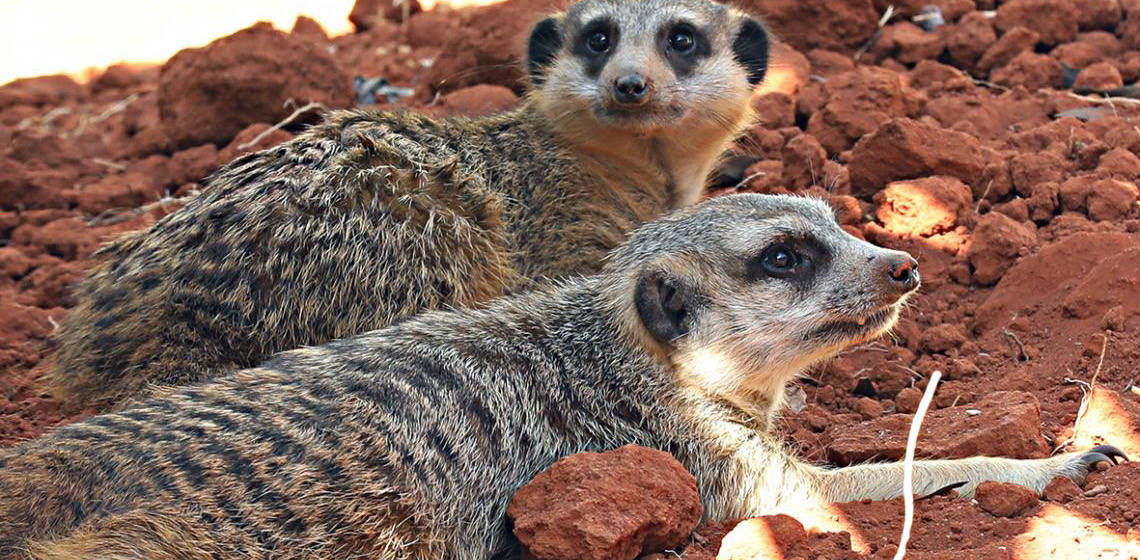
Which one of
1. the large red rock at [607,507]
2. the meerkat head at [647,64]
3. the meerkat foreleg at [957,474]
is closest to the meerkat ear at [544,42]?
the meerkat head at [647,64]

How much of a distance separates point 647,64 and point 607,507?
2530 millimetres

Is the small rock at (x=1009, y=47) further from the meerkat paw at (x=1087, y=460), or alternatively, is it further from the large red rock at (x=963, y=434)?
the meerkat paw at (x=1087, y=460)

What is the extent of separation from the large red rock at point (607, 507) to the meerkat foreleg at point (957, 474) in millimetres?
648

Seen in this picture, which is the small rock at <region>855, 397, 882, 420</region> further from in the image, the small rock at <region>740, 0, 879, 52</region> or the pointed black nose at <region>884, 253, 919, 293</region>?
the small rock at <region>740, 0, 879, 52</region>

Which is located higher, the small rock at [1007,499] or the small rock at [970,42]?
the small rock at [970,42]

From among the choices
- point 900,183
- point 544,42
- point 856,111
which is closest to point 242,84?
point 544,42

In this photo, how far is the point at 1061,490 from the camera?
4.24m

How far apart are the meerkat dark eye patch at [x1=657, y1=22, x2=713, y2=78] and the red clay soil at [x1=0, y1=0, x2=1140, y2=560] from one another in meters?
0.77

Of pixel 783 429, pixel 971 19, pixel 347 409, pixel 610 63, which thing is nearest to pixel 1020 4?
pixel 971 19

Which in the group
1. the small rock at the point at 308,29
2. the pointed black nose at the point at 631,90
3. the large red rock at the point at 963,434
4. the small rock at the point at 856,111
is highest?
the pointed black nose at the point at 631,90

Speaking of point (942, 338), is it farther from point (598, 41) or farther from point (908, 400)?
point (598, 41)

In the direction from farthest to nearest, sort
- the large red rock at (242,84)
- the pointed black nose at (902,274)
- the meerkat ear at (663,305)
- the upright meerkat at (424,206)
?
the large red rock at (242,84)
the upright meerkat at (424,206)
the meerkat ear at (663,305)
the pointed black nose at (902,274)

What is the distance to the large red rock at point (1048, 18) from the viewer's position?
7.66 meters

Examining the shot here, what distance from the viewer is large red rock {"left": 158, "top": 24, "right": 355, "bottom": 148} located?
24.8 ft
